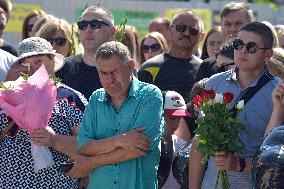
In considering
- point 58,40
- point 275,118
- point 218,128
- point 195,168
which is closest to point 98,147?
point 195,168

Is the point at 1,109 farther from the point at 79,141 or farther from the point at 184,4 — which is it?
the point at 184,4

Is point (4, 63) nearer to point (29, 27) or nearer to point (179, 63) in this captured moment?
point (179, 63)

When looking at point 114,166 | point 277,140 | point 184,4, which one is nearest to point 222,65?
point 114,166

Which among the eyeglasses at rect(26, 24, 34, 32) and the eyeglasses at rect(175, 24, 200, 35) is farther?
the eyeglasses at rect(26, 24, 34, 32)

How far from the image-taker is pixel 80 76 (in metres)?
8.62

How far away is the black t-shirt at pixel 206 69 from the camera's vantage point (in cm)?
911

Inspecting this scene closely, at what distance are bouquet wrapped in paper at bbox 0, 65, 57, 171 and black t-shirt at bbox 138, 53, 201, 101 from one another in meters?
2.61

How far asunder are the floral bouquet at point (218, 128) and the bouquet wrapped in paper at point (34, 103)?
1.20m

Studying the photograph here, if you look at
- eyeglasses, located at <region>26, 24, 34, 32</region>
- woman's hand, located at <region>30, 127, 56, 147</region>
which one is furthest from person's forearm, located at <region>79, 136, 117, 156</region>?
eyeglasses, located at <region>26, 24, 34, 32</region>

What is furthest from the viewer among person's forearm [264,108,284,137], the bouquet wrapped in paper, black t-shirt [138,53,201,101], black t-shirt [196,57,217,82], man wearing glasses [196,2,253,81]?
man wearing glasses [196,2,253,81]

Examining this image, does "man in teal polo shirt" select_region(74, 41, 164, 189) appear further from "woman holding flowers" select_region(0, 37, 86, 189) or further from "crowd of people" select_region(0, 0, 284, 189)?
"woman holding flowers" select_region(0, 37, 86, 189)

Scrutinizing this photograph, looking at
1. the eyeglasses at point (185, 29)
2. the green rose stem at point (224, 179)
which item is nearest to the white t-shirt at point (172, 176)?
the green rose stem at point (224, 179)

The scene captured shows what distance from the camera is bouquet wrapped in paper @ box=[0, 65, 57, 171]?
6969 millimetres

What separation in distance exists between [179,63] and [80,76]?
58.4 inches
